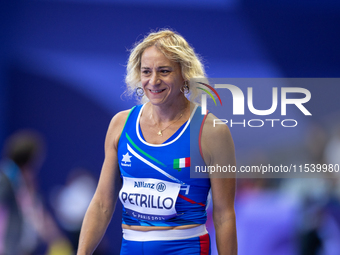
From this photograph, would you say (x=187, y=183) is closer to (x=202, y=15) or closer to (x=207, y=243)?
(x=207, y=243)

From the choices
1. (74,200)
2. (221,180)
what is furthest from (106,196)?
(74,200)

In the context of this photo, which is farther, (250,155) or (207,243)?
(250,155)

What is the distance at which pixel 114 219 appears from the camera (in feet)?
12.7

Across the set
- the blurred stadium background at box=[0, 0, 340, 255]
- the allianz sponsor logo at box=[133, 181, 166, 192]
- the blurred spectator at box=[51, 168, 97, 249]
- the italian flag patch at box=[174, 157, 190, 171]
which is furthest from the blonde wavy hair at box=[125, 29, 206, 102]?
the blurred spectator at box=[51, 168, 97, 249]

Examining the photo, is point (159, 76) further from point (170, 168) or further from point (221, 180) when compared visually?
point (221, 180)

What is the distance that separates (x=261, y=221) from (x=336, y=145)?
1.00m

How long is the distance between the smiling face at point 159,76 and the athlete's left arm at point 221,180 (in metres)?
0.22

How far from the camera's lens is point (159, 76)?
175 cm

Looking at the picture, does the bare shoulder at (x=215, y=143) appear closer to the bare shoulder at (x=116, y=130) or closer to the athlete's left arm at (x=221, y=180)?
the athlete's left arm at (x=221, y=180)

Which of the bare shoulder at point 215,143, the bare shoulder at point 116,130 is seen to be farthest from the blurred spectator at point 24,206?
the bare shoulder at point 215,143

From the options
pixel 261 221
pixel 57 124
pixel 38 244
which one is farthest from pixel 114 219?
pixel 261 221

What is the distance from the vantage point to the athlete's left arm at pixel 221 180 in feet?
5.67

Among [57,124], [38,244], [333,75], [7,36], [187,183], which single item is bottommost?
[38,244]

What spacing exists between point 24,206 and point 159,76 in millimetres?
2474
